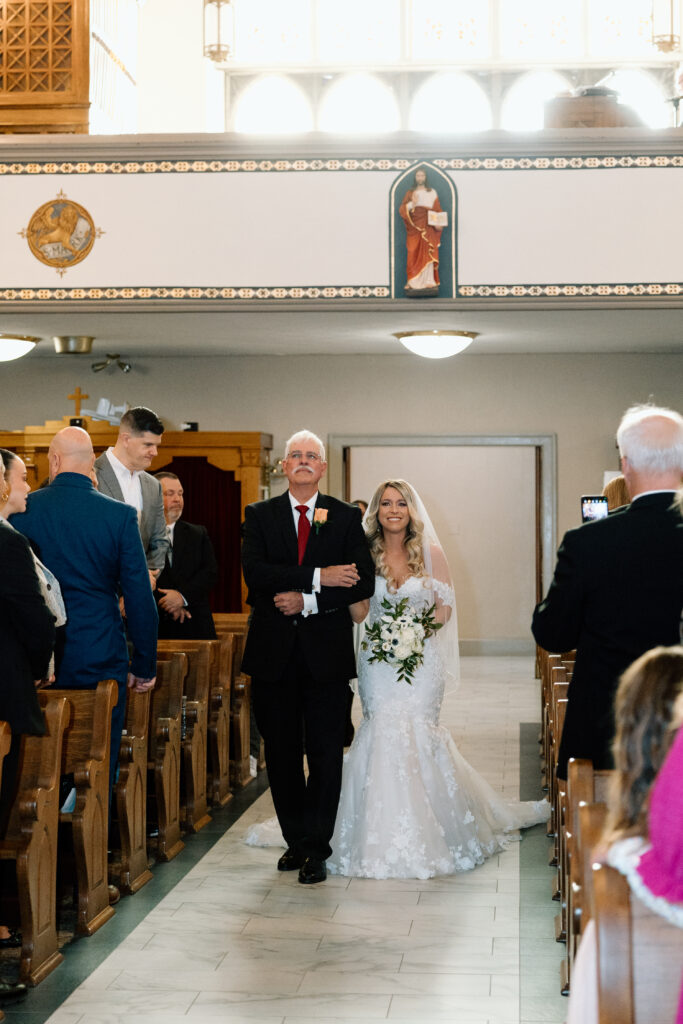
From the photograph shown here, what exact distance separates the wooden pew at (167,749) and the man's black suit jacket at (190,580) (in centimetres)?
127

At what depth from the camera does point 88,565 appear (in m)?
4.80

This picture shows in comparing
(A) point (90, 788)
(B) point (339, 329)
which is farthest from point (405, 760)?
(B) point (339, 329)

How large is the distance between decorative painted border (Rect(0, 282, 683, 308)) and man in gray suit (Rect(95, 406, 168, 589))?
9.83ft

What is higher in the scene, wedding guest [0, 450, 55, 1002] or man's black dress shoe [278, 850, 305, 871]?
wedding guest [0, 450, 55, 1002]

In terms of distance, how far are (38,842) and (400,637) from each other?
2.07 metres

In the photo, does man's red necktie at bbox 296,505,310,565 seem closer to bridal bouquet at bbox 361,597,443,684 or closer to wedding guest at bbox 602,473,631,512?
bridal bouquet at bbox 361,597,443,684

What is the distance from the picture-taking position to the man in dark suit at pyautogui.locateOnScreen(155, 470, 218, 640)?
6941 millimetres

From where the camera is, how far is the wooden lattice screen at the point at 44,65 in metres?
8.91

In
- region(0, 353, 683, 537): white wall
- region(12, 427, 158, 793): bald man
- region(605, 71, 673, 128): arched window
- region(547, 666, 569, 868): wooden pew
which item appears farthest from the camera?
region(605, 71, 673, 128): arched window

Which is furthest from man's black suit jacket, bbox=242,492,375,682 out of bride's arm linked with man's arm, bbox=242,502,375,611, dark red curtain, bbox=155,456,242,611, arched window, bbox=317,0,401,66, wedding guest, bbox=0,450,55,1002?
arched window, bbox=317,0,401,66

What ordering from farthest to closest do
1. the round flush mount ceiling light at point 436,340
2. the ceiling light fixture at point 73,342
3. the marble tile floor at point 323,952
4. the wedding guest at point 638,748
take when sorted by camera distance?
1. the ceiling light fixture at point 73,342
2. the round flush mount ceiling light at point 436,340
3. the marble tile floor at point 323,952
4. the wedding guest at point 638,748

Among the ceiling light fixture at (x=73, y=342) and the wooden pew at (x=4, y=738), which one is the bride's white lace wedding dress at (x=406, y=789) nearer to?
the wooden pew at (x=4, y=738)

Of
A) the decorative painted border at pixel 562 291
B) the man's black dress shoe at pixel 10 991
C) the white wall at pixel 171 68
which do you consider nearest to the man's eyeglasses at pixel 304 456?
the man's black dress shoe at pixel 10 991

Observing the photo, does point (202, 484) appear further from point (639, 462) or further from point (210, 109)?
point (639, 462)
